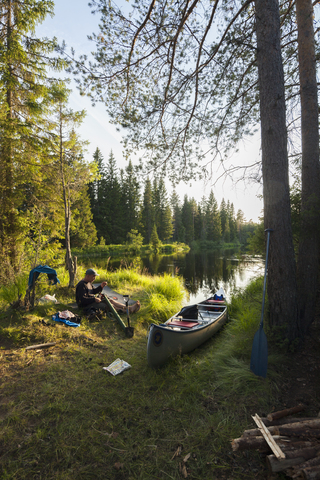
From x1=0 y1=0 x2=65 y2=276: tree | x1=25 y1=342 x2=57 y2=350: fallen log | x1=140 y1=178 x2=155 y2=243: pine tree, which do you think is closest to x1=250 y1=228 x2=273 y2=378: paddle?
x1=25 y1=342 x2=57 y2=350: fallen log

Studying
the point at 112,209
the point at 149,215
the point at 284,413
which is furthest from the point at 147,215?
the point at 284,413

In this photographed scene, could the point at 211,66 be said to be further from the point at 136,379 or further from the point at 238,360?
the point at 136,379

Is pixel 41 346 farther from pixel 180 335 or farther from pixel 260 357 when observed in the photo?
pixel 260 357

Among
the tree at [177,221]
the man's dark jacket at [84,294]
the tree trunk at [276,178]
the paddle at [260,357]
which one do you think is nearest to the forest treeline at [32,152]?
the man's dark jacket at [84,294]

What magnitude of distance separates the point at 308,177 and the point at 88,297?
5054 millimetres

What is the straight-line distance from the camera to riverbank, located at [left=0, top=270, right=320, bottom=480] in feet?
6.79

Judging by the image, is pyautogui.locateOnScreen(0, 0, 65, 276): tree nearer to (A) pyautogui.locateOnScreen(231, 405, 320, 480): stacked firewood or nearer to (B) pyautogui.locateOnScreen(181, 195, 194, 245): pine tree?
(A) pyautogui.locateOnScreen(231, 405, 320, 480): stacked firewood

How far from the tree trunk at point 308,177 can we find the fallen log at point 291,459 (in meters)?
2.00

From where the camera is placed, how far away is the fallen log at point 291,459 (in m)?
1.75

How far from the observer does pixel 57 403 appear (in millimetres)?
2699

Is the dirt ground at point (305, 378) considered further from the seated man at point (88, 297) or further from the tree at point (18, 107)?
the tree at point (18, 107)

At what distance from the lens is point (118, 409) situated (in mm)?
2736

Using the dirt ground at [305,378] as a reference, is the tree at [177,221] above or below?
above

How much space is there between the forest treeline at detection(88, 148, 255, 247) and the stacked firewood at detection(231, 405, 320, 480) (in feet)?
83.6
